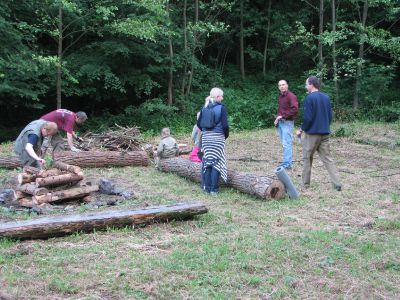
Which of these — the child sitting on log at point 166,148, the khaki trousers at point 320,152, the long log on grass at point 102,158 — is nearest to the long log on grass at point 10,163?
the long log on grass at point 102,158

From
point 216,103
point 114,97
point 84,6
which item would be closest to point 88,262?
point 216,103

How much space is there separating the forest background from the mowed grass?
1025 centimetres

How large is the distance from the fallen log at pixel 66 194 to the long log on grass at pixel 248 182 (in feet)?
7.64

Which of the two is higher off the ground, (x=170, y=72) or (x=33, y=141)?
(x=170, y=72)

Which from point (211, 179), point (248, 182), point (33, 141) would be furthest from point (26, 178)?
point (248, 182)

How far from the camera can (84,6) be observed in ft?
58.0

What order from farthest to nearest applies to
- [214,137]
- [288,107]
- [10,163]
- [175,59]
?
[175,59]
[10,163]
[288,107]
[214,137]

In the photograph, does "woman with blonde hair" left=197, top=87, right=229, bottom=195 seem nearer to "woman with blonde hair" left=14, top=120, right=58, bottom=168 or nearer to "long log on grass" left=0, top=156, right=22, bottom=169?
"woman with blonde hair" left=14, top=120, right=58, bottom=168

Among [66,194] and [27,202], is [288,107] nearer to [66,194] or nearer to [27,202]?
[66,194]

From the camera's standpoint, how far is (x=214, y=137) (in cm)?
867

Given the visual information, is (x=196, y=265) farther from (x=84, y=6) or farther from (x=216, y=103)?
(x=84, y=6)

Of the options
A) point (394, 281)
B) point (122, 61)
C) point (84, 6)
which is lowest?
point (394, 281)

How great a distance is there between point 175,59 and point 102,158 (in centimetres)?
1047

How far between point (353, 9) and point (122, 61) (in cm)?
1097
